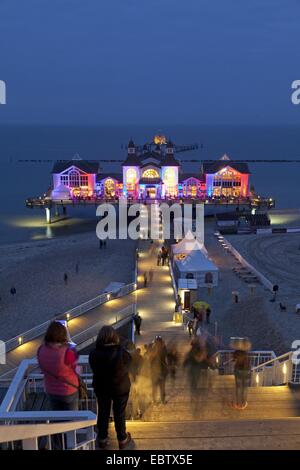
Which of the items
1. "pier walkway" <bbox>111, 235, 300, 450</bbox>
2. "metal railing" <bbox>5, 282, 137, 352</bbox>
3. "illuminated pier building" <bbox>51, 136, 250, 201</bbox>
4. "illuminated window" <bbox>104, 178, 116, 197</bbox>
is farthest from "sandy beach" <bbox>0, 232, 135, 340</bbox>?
"illuminated window" <bbox>104, 178, 116, 197</bbox>

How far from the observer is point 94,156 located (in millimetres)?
144625

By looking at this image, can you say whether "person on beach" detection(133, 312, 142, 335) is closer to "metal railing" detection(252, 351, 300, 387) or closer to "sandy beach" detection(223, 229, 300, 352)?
"sandy beach" detection(223, 229, 300, 352)

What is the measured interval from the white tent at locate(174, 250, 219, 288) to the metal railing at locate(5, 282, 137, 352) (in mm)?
2799

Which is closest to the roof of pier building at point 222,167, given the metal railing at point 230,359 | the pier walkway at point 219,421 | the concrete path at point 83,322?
the concrete path at point 83,322

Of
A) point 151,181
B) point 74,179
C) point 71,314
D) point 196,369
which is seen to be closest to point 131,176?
point 151,181

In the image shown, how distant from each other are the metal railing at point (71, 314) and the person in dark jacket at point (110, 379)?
10.8 meters

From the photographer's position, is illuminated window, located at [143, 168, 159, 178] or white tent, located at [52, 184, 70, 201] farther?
illuminated window, located at [143, 168, 159, 178]

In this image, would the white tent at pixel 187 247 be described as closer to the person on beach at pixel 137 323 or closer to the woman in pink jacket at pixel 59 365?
the person on beach at pixel 137 323

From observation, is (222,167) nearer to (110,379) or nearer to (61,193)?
(61,193)

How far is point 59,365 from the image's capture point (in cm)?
507

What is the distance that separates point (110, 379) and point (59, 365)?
1.90ft

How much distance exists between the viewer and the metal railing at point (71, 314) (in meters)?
15.7

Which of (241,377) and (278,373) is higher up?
(241,377)

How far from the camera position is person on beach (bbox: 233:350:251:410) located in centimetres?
739
